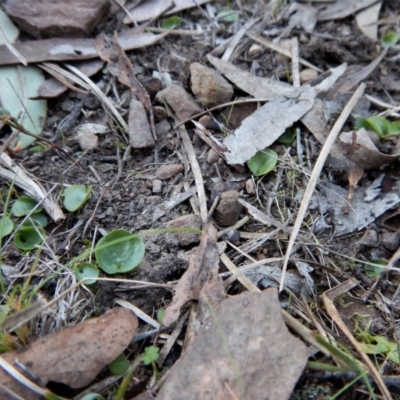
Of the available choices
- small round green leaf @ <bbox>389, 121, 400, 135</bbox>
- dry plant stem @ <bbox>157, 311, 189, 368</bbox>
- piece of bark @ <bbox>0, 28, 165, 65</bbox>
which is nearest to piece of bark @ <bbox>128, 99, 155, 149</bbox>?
piece of bark @ <bbox>0, 28, 165, 65</bbox>

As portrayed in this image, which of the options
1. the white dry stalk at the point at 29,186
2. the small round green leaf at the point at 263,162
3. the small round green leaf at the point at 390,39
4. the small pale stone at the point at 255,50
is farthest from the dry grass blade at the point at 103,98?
the small round green leaf at the point at 390,39

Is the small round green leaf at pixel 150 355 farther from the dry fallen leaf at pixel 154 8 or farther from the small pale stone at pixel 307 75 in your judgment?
the dry fallen leaf at pixel 154 8

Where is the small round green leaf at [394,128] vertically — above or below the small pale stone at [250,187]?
below

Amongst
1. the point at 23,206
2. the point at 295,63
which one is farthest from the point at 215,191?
the point at 295,63

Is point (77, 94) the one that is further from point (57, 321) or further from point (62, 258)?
point (57, 321)

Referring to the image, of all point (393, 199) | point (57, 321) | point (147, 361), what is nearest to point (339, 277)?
point (393, 199)

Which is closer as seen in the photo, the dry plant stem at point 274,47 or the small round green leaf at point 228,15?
the dry plant stem at point 274,47
